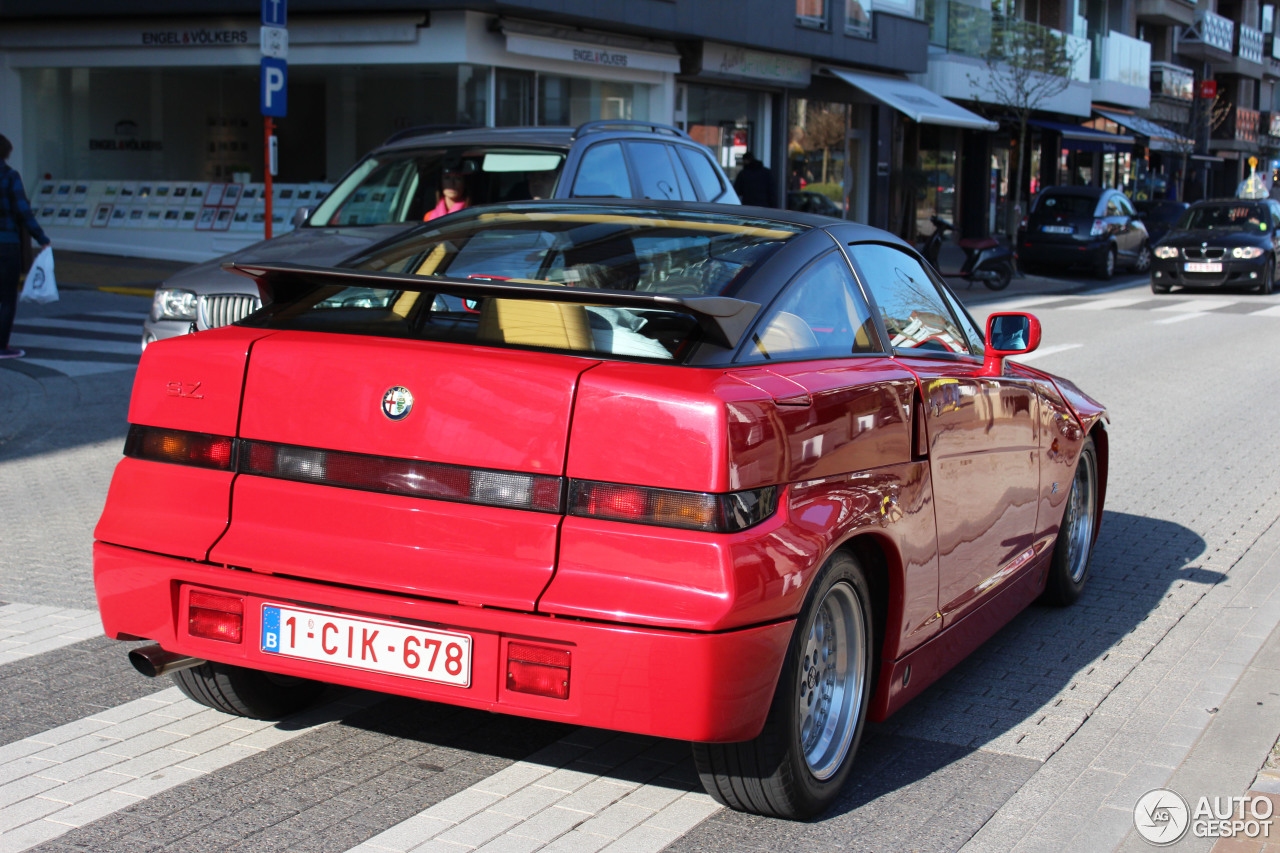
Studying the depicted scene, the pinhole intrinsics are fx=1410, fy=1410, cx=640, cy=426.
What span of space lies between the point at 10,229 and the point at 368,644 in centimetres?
1016

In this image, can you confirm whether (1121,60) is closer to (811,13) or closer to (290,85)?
(811,13)

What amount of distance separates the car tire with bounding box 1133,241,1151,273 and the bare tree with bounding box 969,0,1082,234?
10.7 ft

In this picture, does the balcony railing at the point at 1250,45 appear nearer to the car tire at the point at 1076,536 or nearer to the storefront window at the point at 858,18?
the storefront window at the point at 858,18

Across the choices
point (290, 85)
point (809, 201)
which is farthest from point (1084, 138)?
point (290, 85)

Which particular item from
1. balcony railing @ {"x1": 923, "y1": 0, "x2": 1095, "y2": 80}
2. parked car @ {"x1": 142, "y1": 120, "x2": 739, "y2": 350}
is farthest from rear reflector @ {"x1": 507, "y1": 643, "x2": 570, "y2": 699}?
balcony railing @ {"x1": 923, "y1": 0, "x2": 1095, "y2": 80}

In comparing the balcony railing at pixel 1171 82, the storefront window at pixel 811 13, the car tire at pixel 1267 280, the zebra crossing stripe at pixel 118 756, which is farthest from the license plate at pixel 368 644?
the balcony railing at pixel 1171 82

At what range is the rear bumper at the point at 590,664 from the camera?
3.10m

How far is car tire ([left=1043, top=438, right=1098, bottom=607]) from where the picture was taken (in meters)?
5.57

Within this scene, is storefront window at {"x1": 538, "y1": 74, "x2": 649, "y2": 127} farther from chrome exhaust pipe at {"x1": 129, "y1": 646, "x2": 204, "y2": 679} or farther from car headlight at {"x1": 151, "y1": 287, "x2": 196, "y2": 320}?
chrome exhaust pipe at {"x1": 129, "y1": 646, "x2": 204, "y2": 679}

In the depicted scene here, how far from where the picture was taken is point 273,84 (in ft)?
46.3

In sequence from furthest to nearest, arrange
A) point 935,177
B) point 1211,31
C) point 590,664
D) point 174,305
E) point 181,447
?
point 1211,31
point 935,177
point 174,305
point 181,447
point 590,664

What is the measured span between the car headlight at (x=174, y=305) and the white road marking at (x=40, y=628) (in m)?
3.66

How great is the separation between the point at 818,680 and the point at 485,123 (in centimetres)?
1805

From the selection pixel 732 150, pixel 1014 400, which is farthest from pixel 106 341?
pixel 732 150
